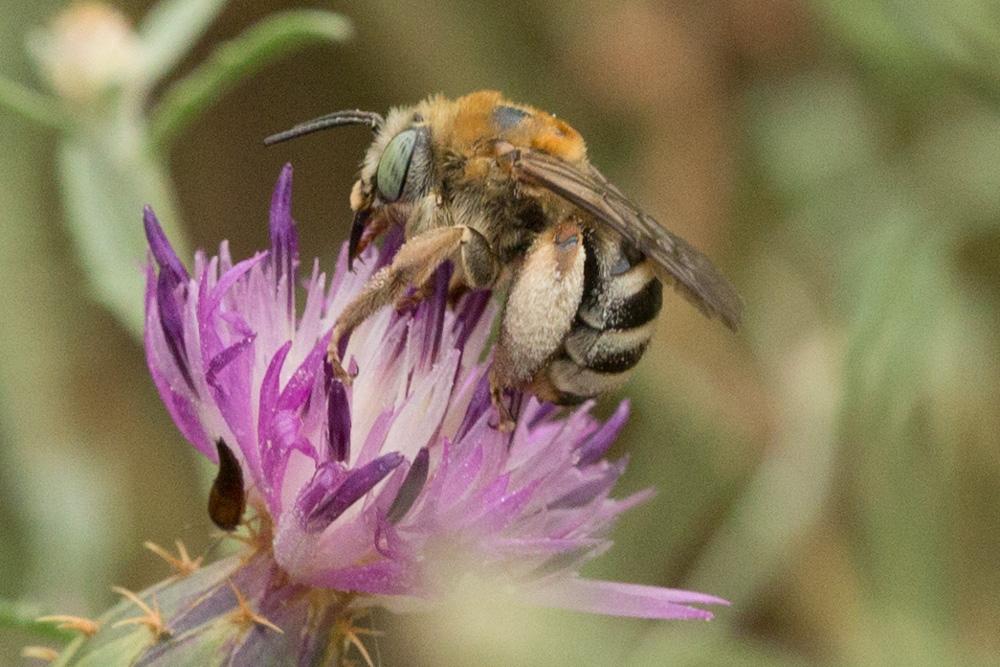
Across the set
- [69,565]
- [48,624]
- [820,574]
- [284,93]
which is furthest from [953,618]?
[284,93]

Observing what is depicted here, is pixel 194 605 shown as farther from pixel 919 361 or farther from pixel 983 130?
pixel 983 130

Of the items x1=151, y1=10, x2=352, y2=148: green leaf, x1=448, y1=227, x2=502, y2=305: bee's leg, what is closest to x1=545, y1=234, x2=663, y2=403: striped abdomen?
x1=448, y1=227, x2=502, y2=305: bee's leg

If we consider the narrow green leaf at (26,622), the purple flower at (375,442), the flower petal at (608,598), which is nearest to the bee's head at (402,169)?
the purple flower at (375,442)

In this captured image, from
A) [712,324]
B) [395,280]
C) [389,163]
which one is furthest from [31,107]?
[712,324]

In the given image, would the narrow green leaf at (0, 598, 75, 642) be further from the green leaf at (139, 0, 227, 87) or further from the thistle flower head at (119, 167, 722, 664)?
the green leaf at (139, 0, 227, 87)

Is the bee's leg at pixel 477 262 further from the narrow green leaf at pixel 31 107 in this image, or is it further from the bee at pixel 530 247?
the narrow green leaf at pixel 31 107

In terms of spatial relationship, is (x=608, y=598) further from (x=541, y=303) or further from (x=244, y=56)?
(x=244, y=56)

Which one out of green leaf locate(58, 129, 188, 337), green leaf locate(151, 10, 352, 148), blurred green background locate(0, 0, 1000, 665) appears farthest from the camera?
blurred green background locate(0, 0, 1000, 665)
